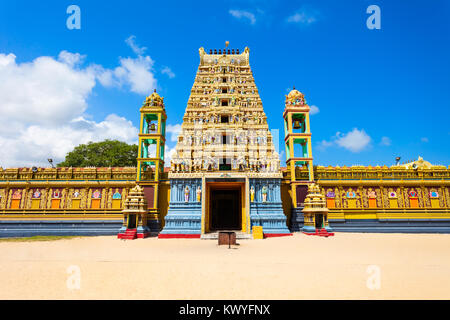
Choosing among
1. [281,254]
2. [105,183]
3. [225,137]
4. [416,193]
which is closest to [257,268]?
[281,254]

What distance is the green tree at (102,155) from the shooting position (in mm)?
34844

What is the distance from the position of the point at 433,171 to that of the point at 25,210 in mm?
37956

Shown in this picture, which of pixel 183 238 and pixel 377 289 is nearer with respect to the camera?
pixel 377 289

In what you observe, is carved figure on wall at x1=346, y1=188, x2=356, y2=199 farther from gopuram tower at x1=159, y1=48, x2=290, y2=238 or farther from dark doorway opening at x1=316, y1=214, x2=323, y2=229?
gopuram tower at x1=159, y1=48, x2=290, y2=238

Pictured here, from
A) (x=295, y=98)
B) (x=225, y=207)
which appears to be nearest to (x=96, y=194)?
(x=225, y=207)

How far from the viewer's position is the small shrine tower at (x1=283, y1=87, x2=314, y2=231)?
67.3ft

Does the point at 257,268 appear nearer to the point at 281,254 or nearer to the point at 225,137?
the point at 281,254

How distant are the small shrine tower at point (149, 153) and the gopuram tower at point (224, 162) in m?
2.28

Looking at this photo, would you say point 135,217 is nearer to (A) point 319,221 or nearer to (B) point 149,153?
(B) point 149,153

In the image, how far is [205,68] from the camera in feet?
86.1

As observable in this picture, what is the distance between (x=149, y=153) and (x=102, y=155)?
1711 cm

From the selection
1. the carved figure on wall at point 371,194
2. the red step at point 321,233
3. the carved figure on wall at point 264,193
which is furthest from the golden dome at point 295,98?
the red step at point 321,233

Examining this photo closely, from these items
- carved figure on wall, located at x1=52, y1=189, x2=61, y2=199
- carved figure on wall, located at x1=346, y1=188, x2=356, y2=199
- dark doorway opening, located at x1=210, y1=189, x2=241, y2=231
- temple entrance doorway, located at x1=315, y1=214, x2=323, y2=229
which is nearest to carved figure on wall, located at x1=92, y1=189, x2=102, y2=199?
carved figure on wall, located at x1=52, y1=189, x2=61, y2=199

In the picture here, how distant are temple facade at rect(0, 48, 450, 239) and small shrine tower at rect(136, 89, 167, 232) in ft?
0.29
